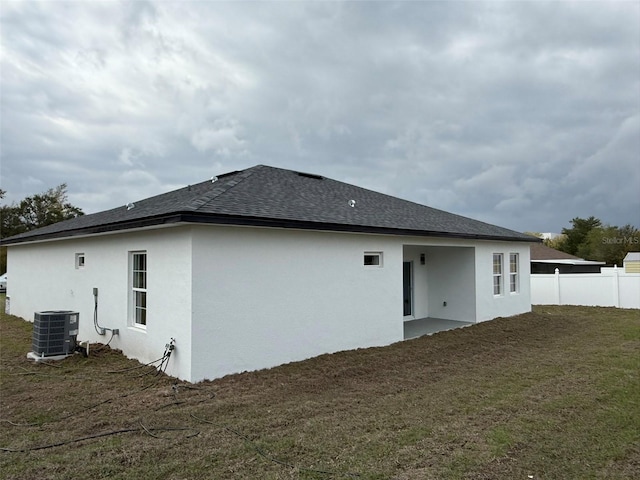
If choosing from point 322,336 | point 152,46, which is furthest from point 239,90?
point 322,336

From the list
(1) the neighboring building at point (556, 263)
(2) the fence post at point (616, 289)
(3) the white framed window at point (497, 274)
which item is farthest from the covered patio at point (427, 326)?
(1) the neighboring building at point (556, 263)

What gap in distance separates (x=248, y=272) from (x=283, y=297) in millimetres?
900

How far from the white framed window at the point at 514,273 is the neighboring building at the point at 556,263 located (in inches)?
551

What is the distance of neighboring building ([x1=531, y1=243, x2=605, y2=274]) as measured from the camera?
1077 inches

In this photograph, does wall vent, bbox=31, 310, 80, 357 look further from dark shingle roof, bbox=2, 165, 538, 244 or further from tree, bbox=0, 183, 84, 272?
tree, bbox=0, 183, 84, 272

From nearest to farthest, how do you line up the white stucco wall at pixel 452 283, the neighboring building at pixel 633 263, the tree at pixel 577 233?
the white stucco wall at pixel 452 283
the neighboring building at pixel 633 263
the tree at pixel 577 233

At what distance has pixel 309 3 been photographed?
990cm

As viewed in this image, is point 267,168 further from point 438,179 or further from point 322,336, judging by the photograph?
point 438,179

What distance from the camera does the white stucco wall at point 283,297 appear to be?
6531 millimetres

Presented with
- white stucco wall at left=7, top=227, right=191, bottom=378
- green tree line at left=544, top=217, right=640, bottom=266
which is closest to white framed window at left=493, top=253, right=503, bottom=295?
white stucco wall at left=7, top=227, right=191, bottom=378

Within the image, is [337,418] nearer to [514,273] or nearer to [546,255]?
[514,273]

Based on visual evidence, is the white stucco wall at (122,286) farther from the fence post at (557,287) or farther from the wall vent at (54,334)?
the fence post at (557,287)

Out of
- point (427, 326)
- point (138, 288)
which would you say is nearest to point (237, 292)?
point (138, 288)

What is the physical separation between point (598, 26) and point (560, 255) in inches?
1118
